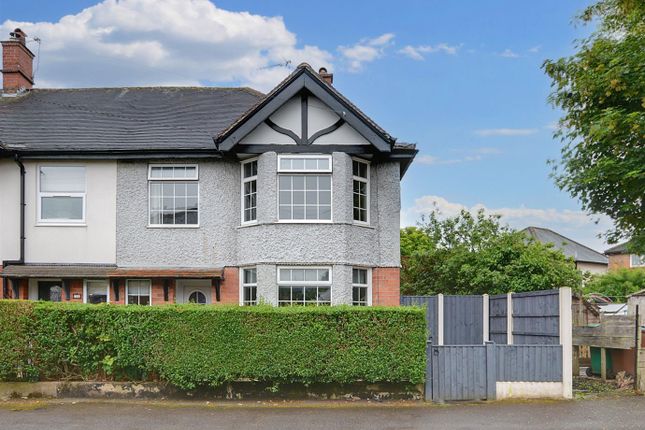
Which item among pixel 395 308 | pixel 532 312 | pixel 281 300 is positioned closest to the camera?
pixel 395 308

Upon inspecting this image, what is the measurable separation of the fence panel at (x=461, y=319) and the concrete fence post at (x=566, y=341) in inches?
221

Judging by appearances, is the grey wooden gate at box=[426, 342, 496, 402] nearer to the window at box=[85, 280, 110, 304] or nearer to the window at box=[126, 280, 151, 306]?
the window at box=[126, 280, 151, 306]

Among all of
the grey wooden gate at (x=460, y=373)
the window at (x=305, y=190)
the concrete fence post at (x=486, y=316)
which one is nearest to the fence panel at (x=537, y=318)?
the grey wooden gate at (x=460, y=373)

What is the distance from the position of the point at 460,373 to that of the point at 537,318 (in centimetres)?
298

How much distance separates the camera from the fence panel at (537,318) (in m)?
14.7

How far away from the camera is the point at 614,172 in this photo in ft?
73.0

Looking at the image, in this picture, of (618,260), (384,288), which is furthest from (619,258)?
(384,288)

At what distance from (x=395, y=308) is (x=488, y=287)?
1034 centimetres

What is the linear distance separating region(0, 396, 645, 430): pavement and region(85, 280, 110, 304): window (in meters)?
5.36

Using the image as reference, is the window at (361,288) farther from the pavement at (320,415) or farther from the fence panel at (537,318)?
the pavement at (320,415)

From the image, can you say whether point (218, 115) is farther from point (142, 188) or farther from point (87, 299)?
point (87, 299)

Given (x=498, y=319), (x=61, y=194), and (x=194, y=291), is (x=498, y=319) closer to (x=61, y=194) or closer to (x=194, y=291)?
(x=194, y=291)

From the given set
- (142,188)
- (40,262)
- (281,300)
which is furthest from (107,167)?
(281,300)

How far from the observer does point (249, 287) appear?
60.0ft
